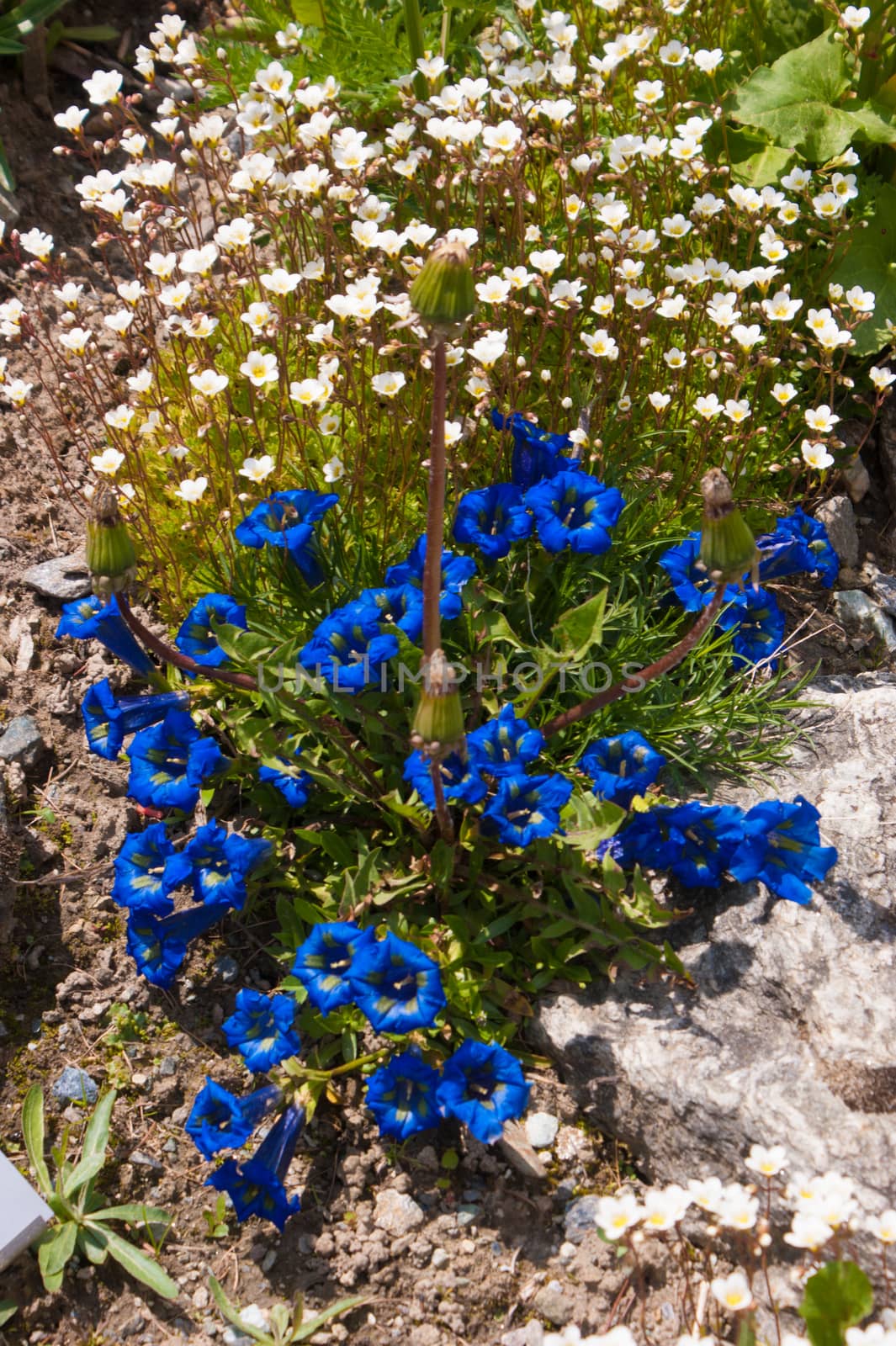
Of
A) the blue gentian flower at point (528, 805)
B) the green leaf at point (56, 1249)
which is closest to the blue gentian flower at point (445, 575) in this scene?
the blue gentian flower at point (528, 805)

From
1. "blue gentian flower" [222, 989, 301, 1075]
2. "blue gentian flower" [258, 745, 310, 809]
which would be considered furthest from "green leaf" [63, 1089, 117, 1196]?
"blue gentian flower" [258, 745, 310, 809]

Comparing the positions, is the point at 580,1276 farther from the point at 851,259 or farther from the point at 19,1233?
the point at 851,259

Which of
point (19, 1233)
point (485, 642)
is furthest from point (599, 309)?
point (19, 1233)

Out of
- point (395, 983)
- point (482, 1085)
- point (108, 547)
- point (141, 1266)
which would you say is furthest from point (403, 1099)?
point (108, 547)

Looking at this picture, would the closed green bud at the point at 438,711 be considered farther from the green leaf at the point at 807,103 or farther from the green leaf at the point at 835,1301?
the green leaf at the point at 807,103

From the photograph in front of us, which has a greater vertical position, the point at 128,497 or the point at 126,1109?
the point at 128,497

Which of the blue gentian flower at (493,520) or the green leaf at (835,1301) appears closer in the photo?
the green leaf at (835,1301)

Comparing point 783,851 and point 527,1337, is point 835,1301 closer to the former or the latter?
point 527,1337
